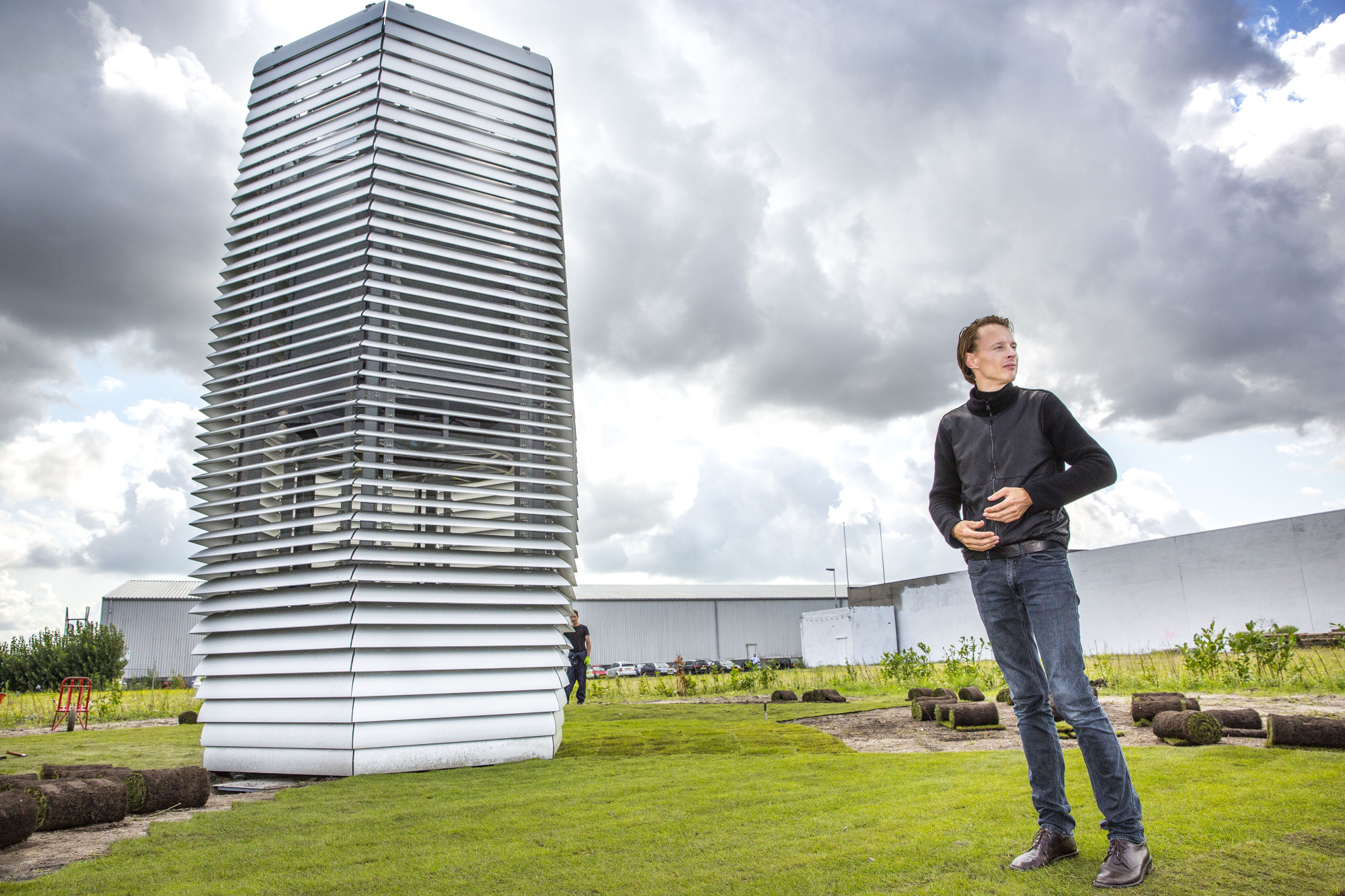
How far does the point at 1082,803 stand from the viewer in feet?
10.1

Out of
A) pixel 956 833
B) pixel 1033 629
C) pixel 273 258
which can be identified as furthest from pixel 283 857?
pixel 273 258

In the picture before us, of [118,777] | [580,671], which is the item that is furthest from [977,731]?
[580,671]

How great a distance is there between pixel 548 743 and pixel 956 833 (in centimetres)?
320

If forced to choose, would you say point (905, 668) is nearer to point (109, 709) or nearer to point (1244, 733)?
point (1244, 733)

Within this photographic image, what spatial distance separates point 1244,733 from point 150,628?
4950 cm

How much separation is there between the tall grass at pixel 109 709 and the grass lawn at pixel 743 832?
319 inches

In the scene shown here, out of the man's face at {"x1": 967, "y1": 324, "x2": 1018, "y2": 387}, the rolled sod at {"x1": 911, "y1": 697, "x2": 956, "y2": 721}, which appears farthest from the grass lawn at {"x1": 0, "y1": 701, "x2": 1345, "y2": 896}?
the rolled sod at {"x1": 911, "y1": 697, "x2": 956, "y2": 721}

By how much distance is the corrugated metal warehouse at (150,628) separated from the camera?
41875 mm

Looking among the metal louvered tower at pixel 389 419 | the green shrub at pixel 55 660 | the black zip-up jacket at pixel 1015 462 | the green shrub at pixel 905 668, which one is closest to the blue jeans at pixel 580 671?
the green shrub at pixel 905 668

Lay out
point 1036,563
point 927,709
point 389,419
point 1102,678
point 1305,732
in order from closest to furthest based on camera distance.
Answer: point 1036,563
point 1305,732
point 389,419
point 927,709
point 1102,678

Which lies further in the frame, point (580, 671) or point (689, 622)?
point (689, 622)

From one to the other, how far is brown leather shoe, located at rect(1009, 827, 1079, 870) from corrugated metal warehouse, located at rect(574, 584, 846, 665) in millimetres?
44159

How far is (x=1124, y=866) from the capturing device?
2164 millimetres

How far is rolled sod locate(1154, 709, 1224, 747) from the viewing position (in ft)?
→ 15.9
